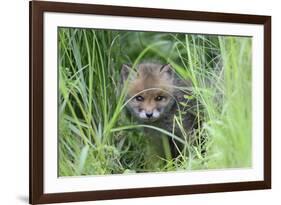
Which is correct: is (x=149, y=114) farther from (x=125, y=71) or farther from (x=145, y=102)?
(x=125, y=71)

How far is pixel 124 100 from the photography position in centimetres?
163

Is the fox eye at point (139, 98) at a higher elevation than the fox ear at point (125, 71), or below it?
below

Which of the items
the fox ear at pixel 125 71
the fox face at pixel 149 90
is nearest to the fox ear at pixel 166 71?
the fox face at pixel 149 90

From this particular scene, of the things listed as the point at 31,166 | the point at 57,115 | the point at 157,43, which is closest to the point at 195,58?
the point at 157,43

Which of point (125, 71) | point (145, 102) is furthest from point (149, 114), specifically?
point (125, 71)

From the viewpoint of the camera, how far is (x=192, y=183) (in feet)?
5.63

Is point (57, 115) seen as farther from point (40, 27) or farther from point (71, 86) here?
point (40, 27)

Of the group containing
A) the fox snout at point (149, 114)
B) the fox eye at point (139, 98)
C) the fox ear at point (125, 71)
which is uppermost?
the fox ear at point (125, 71)

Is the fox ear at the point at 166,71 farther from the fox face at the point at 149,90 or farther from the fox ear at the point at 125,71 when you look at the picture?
the fox ear at the point at 125,71

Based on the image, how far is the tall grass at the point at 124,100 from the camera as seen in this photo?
158 cm

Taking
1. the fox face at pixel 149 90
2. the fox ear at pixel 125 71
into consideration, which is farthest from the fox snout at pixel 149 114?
the fox ear at pixel 125 71

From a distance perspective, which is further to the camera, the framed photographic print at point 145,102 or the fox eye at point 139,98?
the fox eye at point 139,98

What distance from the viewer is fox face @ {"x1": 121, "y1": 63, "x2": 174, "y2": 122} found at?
164cm

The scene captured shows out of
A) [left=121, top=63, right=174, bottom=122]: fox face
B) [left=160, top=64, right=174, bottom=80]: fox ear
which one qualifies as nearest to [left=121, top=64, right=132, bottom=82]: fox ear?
[left=121, top=63, right=174, bottom=122]: fox face
